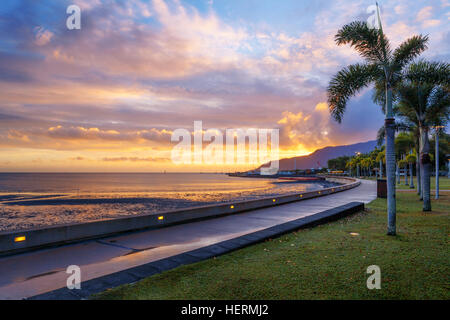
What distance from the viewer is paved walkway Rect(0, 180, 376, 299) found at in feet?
15.4

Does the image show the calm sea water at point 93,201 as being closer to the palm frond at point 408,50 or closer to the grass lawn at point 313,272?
the grass lawn at point 313,272

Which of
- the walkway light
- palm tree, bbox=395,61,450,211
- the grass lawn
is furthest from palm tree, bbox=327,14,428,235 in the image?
the walkway light

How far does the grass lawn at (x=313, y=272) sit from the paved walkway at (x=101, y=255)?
4.40ft

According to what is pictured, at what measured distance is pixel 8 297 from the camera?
4152mm

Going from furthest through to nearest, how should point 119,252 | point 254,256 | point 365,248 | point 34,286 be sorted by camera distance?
point 365,248 → point 119,252 → point 254,256 → point 34,286

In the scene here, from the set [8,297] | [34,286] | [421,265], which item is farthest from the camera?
[421,265]

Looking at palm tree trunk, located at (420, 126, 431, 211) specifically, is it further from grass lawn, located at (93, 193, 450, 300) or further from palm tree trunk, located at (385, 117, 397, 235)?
grass lawn, located at (93, 193, 450, 300)

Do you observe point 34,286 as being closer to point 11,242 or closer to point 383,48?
point 11,242

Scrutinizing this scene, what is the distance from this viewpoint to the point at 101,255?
6.30m

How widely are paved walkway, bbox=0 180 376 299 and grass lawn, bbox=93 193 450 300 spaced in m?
1.34

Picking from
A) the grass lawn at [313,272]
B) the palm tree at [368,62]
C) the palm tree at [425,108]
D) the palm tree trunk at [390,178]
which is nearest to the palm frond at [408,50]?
the palm tree at [368,62]
